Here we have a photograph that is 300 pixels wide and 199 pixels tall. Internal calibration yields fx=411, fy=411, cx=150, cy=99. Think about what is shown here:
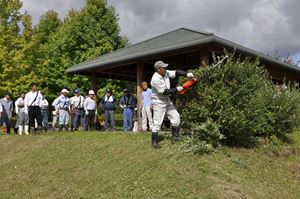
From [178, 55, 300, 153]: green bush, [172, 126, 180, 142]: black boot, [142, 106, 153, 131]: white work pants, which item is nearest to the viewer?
[178, 55, 300, 153]: green bush

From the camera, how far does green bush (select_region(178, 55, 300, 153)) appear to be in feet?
30.8

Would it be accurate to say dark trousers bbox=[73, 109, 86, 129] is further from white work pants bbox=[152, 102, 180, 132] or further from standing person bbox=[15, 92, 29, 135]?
white work pants bbox=[152, 102, 180, 132]

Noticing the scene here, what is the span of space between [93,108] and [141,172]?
26.4ft

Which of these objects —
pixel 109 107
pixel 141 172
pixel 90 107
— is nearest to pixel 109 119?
pixel 109 107

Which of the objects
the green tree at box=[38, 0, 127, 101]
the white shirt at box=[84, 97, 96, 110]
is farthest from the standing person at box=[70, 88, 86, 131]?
the green tree at box=[38, 0, 127, 101]

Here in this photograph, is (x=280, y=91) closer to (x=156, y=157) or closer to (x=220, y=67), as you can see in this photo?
(x=220, y=67)

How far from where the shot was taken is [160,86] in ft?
31.0

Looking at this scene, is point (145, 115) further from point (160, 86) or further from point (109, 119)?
point (160, 86)

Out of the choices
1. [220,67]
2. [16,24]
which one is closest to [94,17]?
[16,24]

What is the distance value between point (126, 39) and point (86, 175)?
24.3m

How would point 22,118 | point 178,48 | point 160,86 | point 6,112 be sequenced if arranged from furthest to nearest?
point 6,112 < point 22,118 < point 178,48 < point 160,86

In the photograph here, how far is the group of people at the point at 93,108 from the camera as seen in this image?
31.6 ft

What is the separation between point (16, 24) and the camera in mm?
27641

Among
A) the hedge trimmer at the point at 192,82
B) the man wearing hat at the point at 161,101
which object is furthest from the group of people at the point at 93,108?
the hedge trimmer at the point at 192,82
